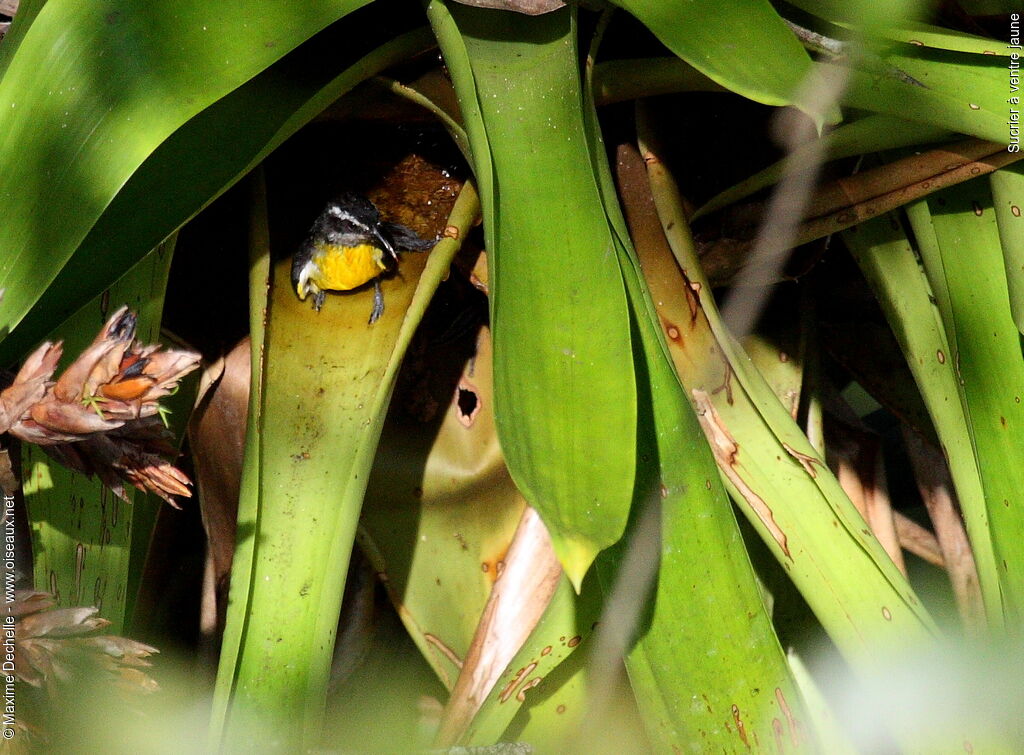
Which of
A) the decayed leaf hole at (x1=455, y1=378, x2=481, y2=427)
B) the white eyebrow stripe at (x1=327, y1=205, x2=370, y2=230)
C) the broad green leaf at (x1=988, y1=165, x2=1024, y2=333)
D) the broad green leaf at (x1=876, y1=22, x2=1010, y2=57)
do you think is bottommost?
the decayed leaf hole at (x1=455, y1=378, x2=481, y2=427)

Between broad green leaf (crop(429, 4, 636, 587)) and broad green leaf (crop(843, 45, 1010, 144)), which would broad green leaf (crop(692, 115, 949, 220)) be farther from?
broad green leaf (crop(429, 4, 636, 587))

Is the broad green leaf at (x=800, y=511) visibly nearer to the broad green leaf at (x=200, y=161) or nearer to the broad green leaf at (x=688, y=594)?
the broad green leaf at (x=688, y=594)

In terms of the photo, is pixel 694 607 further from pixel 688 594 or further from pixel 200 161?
pixel 200 161

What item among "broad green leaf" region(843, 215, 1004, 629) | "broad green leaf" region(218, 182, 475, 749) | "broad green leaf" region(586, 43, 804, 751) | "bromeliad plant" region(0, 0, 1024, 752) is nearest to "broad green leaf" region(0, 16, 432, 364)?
"bromeliad plant" region(0, 0, 1024, 752)

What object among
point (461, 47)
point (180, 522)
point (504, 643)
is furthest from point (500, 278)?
point (180, 522)

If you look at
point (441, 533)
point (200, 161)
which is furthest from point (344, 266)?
point (441, 533)
